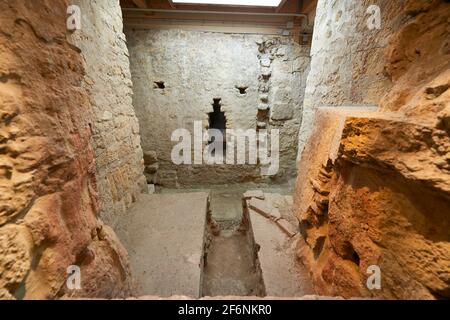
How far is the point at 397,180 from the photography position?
4.20 feet

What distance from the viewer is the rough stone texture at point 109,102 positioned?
2.48 meters

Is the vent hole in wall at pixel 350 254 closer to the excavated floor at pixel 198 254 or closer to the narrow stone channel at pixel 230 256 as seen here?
the excavated floor at pixel 198 254

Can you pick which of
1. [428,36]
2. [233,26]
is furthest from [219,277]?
[233,26]

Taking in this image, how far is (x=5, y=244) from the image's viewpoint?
2.92 feet

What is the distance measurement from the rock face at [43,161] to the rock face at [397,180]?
5.50 feet

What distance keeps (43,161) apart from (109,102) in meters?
1.99

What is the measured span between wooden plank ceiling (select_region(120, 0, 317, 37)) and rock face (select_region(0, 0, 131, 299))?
12.8ft

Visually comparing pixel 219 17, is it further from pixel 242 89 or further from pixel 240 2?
pixel 242 89

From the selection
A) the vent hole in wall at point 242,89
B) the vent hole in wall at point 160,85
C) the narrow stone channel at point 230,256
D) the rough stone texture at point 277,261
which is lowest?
the narrow stone channel at point 230,256

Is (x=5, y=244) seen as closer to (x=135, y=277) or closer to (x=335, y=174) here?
(x=135, y=277)

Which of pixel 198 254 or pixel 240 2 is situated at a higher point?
pixel 240 2

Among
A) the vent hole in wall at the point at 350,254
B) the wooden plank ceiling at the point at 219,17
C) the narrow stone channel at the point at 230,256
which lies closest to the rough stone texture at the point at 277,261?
the narrow stone channel at the point at 230,256

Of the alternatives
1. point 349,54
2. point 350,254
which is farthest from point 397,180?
point 349,54
